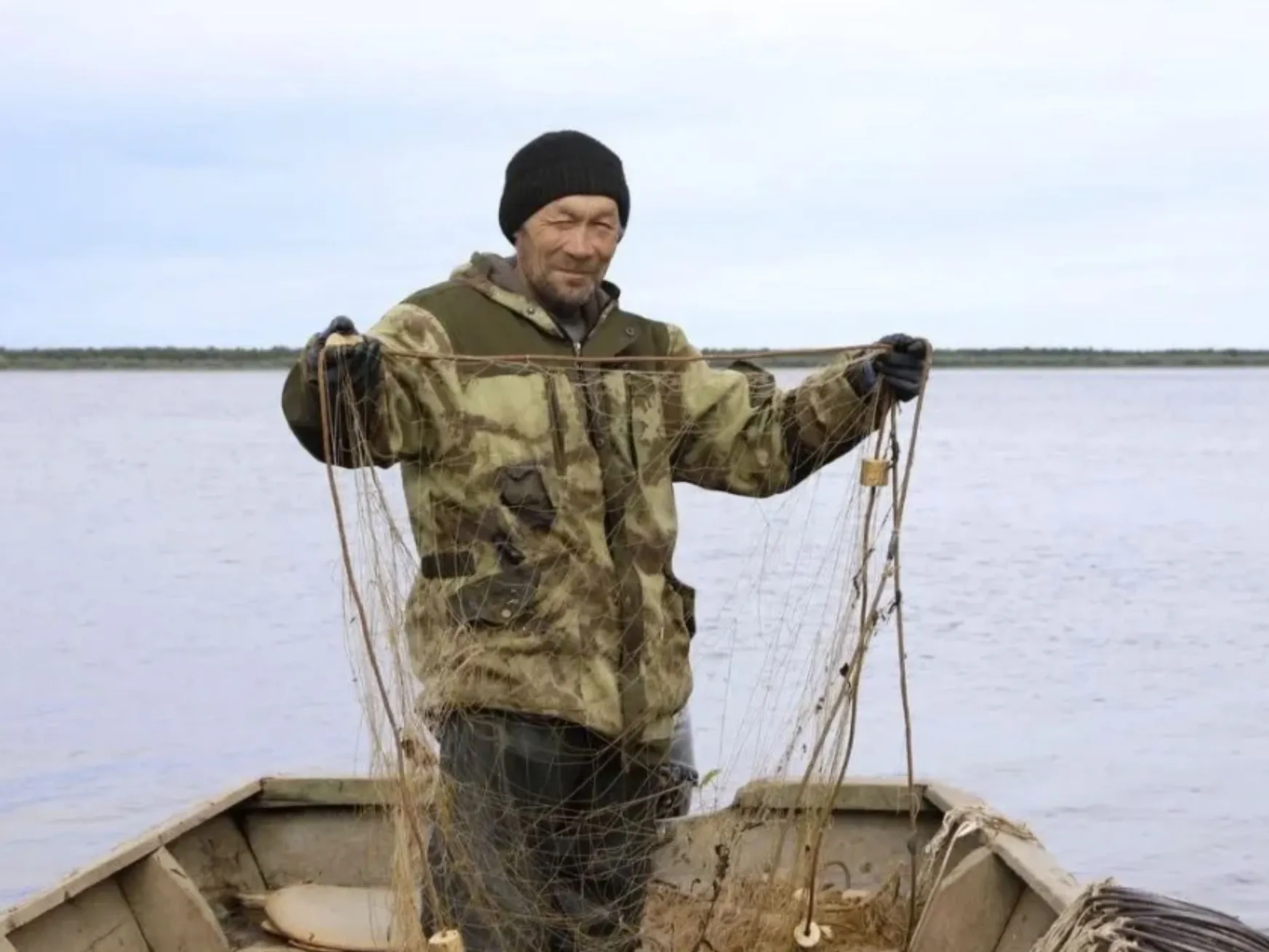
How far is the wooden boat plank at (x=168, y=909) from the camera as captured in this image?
5059 mm

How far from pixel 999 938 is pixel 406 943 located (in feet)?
5.47

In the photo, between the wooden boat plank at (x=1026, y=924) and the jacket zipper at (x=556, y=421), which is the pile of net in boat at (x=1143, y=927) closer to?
the wooden boat plank at (x=1026, y=924)

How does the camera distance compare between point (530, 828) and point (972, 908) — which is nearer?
point (530, 828)

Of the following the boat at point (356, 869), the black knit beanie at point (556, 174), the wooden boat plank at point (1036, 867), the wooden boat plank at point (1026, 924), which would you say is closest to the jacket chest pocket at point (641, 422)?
the black knit beanie at point (556, 174)

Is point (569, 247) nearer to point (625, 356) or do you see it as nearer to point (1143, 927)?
point (625, 356)

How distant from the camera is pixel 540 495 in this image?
3895 millimetres

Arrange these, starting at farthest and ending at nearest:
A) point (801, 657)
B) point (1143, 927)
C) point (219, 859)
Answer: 1. point (801, 657)
2. point (219, 859)
3. point (1143, 927)

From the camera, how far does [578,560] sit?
393 centimetres

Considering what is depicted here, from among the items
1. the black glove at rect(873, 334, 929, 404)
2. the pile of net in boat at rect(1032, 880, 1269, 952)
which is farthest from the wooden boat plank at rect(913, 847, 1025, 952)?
the black glove at rect(873, 334, 929, 404)

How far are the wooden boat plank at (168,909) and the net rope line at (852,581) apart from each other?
1.30 metres

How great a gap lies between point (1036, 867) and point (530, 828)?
4.65ft

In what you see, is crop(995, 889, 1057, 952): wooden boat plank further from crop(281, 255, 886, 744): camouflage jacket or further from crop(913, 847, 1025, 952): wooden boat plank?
crop(281, 255, 886, 744): camouflage jacket

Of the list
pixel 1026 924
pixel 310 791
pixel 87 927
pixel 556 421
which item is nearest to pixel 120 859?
pixel 87 927

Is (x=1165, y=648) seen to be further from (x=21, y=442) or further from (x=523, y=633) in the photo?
(x=21, y=442)
